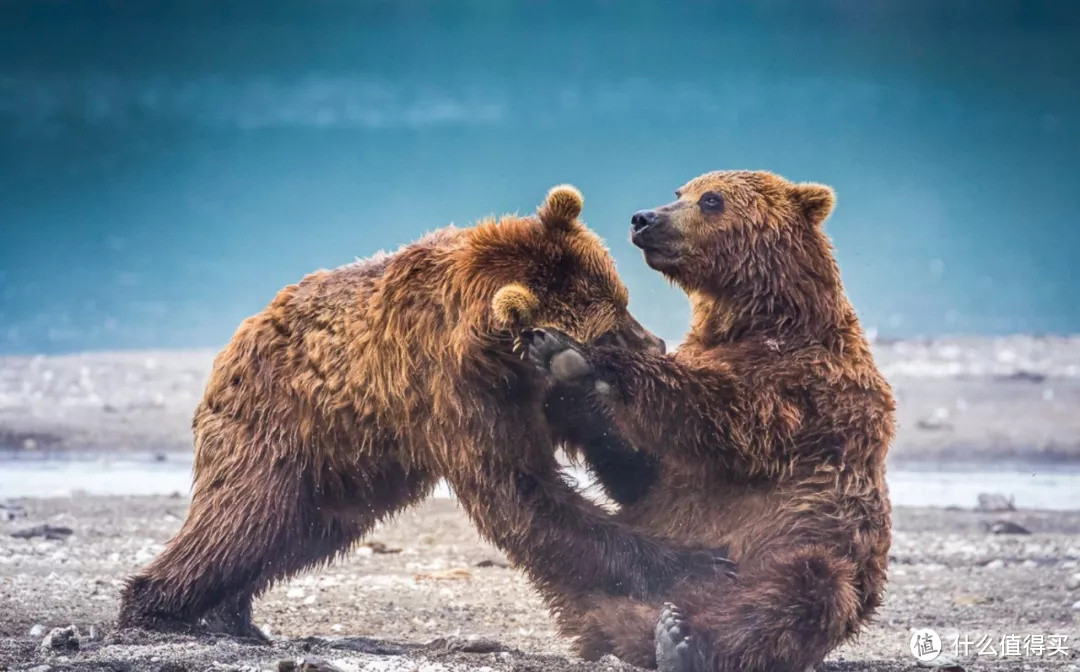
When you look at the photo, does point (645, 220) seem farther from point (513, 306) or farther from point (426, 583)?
point (426, 583)

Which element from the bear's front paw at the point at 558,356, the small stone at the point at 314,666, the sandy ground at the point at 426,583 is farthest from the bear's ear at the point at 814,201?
the small stone at the point at 314,666

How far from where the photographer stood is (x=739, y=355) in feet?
15.0

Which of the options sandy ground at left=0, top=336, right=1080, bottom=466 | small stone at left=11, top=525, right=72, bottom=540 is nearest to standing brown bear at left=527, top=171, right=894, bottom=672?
small stone at left=11, top=525, right=72, bottom=540

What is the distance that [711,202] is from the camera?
15.9ft

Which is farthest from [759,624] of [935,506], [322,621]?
[935,506]

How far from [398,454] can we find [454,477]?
1.00 ft

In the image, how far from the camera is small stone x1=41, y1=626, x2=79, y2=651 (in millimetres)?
4551

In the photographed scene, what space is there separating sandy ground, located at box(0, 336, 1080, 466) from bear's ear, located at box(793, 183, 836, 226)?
726cm

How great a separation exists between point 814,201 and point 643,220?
2.00ft

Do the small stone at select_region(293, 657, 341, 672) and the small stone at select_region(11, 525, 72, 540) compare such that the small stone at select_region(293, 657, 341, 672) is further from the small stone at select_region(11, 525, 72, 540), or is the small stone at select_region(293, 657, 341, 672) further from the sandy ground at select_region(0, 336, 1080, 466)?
the sandy ground at select_region(0, 336, 1080, 466)

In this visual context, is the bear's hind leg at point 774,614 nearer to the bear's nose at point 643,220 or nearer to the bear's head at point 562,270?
the bear's head at point 562,270

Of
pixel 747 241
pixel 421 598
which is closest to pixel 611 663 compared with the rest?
pixel 747 241

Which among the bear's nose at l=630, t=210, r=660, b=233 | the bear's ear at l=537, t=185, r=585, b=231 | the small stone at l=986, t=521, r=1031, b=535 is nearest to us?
the bear's ear at l=537, t=185, r=585, b=231

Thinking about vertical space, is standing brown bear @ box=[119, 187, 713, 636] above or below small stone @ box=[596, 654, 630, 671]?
above
